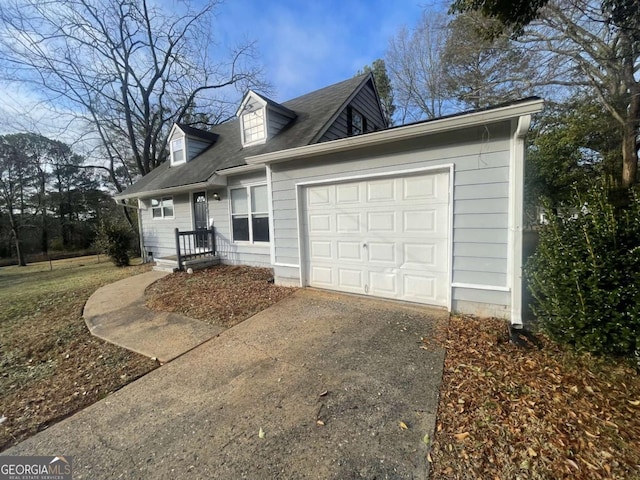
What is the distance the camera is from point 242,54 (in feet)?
55.1

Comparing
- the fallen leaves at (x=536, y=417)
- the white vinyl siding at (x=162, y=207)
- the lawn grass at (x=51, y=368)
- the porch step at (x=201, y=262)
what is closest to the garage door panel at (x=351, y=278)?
the fallen leaves at (x=536, y=417)

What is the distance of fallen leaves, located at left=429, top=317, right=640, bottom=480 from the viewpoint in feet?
5.57

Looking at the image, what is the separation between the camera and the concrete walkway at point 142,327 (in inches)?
142

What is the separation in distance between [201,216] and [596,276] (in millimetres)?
9851

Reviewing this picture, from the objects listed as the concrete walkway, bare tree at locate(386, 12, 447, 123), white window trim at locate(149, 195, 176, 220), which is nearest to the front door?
white window trim at locate(149, 195, 176, 220)

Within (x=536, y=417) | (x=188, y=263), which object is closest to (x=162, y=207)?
(x=188, y=263)

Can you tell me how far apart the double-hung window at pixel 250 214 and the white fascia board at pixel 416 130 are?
2.27m

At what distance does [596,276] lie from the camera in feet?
8.22

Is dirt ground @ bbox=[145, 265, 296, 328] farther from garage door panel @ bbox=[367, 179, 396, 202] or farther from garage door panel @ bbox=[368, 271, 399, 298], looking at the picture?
garage door panel @ bbox=[367, 179, 396, 202]

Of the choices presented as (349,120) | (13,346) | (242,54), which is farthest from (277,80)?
(13,346)

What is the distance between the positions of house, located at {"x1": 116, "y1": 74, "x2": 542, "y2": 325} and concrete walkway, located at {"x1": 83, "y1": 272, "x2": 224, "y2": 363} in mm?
2285

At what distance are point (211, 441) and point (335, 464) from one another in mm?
947

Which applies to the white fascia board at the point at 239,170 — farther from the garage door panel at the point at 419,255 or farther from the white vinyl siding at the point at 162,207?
the garage door panel at the point at 419,255

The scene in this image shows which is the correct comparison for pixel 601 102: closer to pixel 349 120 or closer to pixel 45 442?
pixel 349 120
